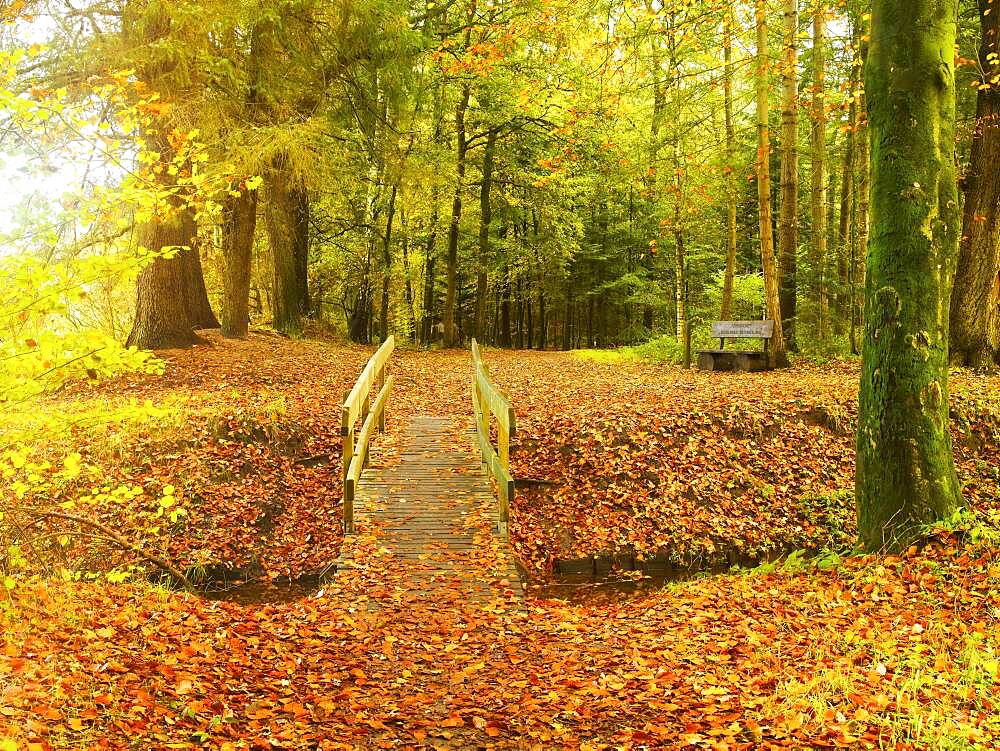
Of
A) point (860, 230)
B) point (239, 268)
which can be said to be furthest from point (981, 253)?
point (239, 268)

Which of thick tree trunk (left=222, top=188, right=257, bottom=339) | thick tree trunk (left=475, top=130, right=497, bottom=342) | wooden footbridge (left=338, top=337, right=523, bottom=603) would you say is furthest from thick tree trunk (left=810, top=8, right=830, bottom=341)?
thick tree trunk (left=222, top=188, right=257, bottom=339)

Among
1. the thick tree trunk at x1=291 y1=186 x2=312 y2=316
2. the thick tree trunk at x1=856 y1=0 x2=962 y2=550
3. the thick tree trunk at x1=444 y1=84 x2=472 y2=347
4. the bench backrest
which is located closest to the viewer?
the thick tree trunk at x1=856 y1=0 x2=962 y2=550

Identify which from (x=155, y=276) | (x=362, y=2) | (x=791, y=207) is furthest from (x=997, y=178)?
(x=155, y=276)

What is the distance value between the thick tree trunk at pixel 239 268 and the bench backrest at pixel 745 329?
34.6 ft

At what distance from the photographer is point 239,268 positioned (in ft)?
50.4

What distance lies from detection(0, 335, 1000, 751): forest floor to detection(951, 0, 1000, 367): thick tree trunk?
210 centimetres

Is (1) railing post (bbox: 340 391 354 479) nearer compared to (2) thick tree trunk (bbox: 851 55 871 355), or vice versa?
(1) railing post (bbox: 340 391 354 479)

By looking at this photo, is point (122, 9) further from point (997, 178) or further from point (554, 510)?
point (997, 178)

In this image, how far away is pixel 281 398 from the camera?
10508mm

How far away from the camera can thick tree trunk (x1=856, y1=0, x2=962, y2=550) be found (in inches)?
213

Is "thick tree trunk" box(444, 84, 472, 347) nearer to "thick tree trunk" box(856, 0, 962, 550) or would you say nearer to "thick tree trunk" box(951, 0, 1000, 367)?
"thick tree trunk" box(951, 0, 1000, 367)

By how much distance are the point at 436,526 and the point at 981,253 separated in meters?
10.8

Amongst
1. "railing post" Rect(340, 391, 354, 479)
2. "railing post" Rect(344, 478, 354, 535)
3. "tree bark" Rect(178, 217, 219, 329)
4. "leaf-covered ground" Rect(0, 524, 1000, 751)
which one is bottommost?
"leaf-covered ground" Rect(0, 524, 1000, 751)

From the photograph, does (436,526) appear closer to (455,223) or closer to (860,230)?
(860,230)
